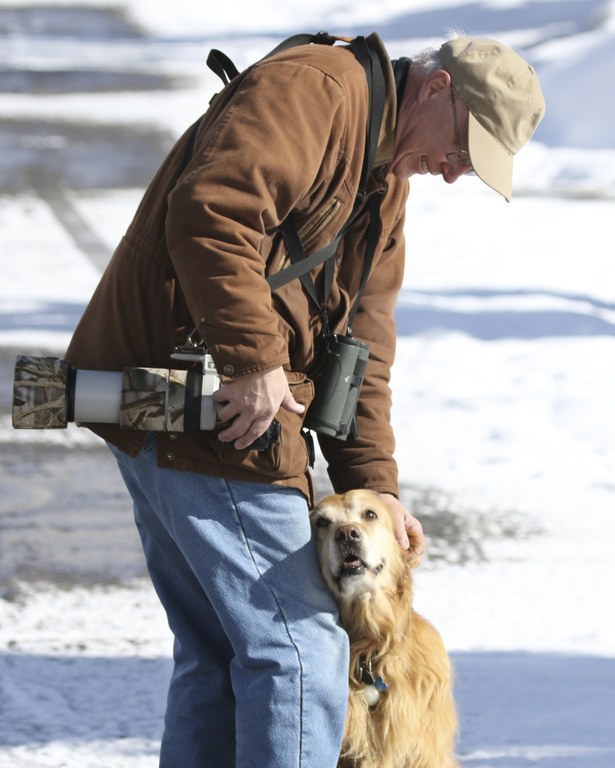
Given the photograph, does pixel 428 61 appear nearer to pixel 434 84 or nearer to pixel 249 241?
pixel 434 84

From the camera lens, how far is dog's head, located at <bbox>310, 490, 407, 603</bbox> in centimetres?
286

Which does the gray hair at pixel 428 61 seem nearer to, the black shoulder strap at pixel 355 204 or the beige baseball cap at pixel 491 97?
the beige baseball cap at pixel 491 97

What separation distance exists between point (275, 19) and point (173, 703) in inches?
763

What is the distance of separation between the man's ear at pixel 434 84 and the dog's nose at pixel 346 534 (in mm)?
979

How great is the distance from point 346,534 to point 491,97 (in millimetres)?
1028

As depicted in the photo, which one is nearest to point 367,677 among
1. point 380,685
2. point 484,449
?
point 380,685

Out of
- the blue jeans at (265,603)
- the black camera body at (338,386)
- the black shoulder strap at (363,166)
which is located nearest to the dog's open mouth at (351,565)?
the blue jeans at (265,603)

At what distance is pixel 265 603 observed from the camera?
2574 millimetres

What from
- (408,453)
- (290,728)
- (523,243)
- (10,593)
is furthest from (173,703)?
(523,243)

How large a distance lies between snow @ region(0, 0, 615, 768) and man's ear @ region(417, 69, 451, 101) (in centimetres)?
198

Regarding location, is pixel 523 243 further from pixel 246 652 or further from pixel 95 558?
pixel 246 652

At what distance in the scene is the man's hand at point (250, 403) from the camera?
2414mm

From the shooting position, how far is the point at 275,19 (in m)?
21.0

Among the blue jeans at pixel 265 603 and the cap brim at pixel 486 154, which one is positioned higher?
the cap brim at pixel 486 154
